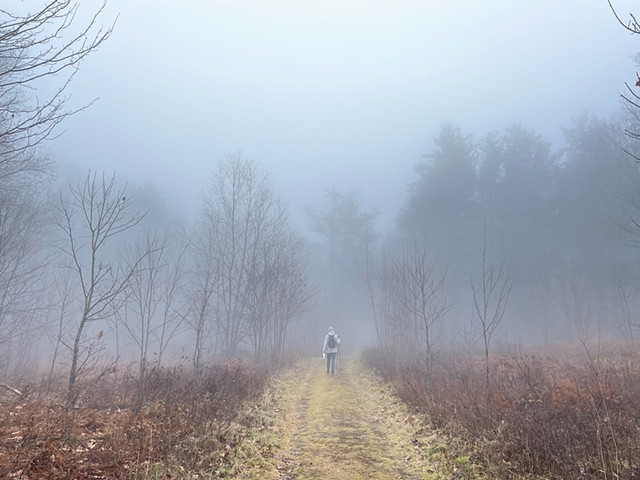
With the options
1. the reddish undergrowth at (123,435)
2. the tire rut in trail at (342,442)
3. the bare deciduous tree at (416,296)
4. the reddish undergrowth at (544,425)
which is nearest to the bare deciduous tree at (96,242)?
the reddish undergrowth at (123,435)

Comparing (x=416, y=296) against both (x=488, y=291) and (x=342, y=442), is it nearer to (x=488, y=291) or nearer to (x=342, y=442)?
(x=342, y=442)

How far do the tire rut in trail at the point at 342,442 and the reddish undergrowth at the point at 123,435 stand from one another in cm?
126

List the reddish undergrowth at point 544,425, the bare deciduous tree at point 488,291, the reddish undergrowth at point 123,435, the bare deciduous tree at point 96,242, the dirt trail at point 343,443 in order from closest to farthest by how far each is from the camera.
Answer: the reddish undergrowth at point 123,435 → the reddish undergrowth at point 544,425 → the dirt trail at point 343,443 → the bare deciduous tree at point 96,242 → the bare deciduous tree at point 488,291

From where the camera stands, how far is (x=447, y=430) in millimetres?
6930

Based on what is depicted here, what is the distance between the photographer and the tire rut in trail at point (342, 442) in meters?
5.59

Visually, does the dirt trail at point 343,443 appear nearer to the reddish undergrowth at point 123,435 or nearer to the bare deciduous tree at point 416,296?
the reddish undergrowth at point 123,435

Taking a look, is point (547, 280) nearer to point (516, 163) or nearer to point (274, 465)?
point (516, 163)

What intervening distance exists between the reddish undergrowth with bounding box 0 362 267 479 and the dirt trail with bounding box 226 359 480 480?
644 mm

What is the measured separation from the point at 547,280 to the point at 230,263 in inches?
1027

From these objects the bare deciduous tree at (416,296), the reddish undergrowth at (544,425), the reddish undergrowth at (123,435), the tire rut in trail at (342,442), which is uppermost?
the bare deciduous tree at (416,296)

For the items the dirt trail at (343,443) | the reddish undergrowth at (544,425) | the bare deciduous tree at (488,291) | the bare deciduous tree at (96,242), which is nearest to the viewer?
the reddish undergrowth at (544,425)

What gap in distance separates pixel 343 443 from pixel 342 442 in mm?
70

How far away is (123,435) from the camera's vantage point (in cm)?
533

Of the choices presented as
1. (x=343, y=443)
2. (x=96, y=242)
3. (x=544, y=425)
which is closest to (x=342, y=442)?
(x=343, y=443)
